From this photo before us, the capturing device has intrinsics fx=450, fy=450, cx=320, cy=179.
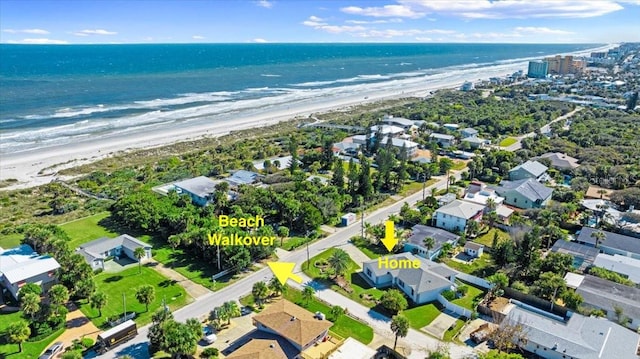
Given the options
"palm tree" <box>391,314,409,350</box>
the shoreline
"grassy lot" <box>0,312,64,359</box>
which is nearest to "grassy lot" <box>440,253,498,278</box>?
"palm tree" <box>391,314,409,350</box>

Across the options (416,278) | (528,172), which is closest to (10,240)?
(416,278)

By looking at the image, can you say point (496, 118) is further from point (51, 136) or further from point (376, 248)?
point (51, 136)

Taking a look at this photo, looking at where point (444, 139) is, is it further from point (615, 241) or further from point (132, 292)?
point (132, 292)

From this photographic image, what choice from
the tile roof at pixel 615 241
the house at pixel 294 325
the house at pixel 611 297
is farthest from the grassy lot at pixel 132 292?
the tile roof at pixel 615 241

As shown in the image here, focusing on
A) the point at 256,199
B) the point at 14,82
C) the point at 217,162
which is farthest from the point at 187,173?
the point at 14,82

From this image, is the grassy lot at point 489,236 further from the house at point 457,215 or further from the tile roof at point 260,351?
the tile roof at point 260,351

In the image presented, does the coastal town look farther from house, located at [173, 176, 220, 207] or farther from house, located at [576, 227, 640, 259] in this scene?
house, located at [173, 176, 220, 207]
